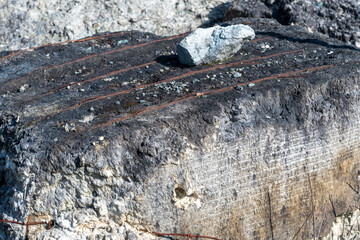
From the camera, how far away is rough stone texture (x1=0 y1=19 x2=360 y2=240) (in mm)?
3412

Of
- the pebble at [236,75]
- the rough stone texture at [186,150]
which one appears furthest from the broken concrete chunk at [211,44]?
the pebble at [236,75]

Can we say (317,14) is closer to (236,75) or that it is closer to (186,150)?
(236,75)

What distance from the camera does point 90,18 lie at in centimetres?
715

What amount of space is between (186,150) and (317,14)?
405 cm

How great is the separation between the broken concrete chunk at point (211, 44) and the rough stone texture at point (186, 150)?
140 millimetres

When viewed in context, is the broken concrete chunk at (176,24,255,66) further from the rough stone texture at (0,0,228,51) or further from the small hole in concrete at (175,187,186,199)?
the rough stone texture at (0,0,228,51)

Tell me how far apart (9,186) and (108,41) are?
2.64m

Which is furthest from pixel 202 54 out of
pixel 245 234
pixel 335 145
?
pixel 245 234

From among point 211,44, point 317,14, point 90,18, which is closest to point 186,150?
point 211,44

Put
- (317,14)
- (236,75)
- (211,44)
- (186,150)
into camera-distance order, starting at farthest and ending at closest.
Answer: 1. (317,14)
2. (211,44)
3. (236,75)
4. (186,150)

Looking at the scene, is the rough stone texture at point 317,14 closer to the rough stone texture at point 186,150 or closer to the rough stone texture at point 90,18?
the rough stone texture at point 90,18

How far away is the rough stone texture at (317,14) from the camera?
6.41 m

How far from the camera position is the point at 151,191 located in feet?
11.2

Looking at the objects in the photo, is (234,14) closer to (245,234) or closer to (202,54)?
(202,54)
